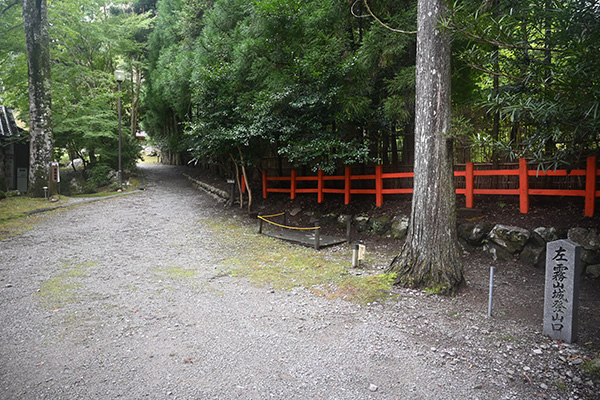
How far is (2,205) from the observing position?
10055 mm

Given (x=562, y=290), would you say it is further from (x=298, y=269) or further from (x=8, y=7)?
(x=8, y=7)

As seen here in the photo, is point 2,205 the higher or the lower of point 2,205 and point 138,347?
the higher

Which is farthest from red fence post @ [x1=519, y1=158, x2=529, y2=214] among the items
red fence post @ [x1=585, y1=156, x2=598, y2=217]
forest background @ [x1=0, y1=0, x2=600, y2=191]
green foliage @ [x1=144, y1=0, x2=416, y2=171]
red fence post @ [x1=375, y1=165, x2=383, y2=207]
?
red fence post @ [x1=375, y1=165, x2=383, y2=207]

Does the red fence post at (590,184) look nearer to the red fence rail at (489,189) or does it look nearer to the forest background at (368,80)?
the red fence rail at (489,189)

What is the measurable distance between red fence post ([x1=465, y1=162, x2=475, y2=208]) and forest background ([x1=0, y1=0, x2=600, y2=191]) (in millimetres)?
526

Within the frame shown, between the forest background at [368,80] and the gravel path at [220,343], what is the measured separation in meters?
2.50

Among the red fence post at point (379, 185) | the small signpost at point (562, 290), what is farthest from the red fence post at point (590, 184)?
the red fence post at point (379, 185)

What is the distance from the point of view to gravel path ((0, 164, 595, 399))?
2885 millimetres

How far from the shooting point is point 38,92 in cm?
1120

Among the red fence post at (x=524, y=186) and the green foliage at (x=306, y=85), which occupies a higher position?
the green foliage at (x=306, y=85)

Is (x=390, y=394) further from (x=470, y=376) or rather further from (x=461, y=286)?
(x=461, y=286)

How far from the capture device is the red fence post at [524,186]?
6.04m

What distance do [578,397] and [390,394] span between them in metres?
1.53

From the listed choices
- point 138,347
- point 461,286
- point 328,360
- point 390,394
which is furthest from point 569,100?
point 138,347
